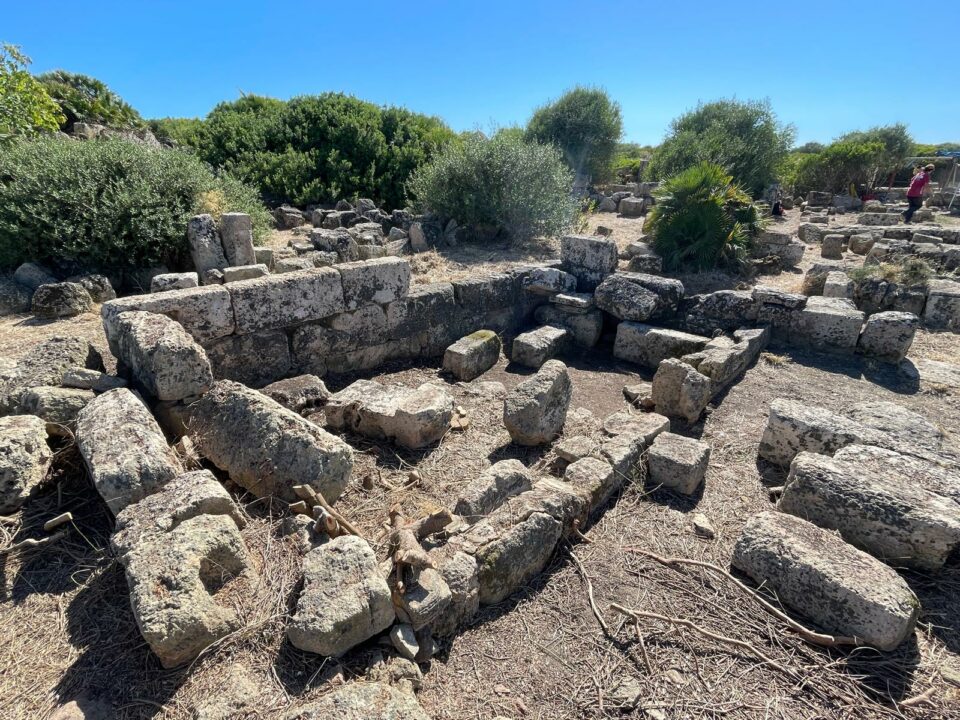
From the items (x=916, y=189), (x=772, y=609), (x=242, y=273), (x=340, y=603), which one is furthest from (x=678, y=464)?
(x=916, y=189)

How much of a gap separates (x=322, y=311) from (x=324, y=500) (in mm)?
2676

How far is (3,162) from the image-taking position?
804cm

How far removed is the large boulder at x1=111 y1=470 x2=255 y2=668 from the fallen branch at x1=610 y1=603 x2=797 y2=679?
2022 millimetres

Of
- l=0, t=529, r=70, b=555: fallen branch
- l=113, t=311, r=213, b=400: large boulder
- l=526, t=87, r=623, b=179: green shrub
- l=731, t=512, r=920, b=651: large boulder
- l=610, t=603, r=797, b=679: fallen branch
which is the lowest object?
l=610, t=603, r=797, b=679: fallen branch

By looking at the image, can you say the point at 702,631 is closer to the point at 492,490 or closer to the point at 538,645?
the point at 538,645

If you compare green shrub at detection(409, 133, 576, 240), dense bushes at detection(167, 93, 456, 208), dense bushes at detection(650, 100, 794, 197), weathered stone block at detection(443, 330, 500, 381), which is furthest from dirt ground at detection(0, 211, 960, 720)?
dense bushes at detection(650, 100, 794, 197)

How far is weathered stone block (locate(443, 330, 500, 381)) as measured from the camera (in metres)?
6.07

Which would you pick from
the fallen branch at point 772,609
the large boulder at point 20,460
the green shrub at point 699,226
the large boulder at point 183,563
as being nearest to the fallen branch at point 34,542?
the large boulder at point 20,460

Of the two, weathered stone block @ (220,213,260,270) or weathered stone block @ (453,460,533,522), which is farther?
weathered stone block @ (220,213,260,270)

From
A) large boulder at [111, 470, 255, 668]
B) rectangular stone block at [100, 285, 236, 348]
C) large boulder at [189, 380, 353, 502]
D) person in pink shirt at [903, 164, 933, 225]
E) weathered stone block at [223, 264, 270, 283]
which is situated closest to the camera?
large boulder at [111, 470, 255, 668]

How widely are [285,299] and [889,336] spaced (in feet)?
22.7

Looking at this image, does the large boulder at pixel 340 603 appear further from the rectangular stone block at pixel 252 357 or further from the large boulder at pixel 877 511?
the rectangular stone block at pixel 252 357

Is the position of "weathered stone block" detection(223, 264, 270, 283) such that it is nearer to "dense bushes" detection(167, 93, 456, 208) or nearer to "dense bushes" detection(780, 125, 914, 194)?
"dense bushes" detection(167, 93, 456, 208)

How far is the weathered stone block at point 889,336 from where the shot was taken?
614cm
